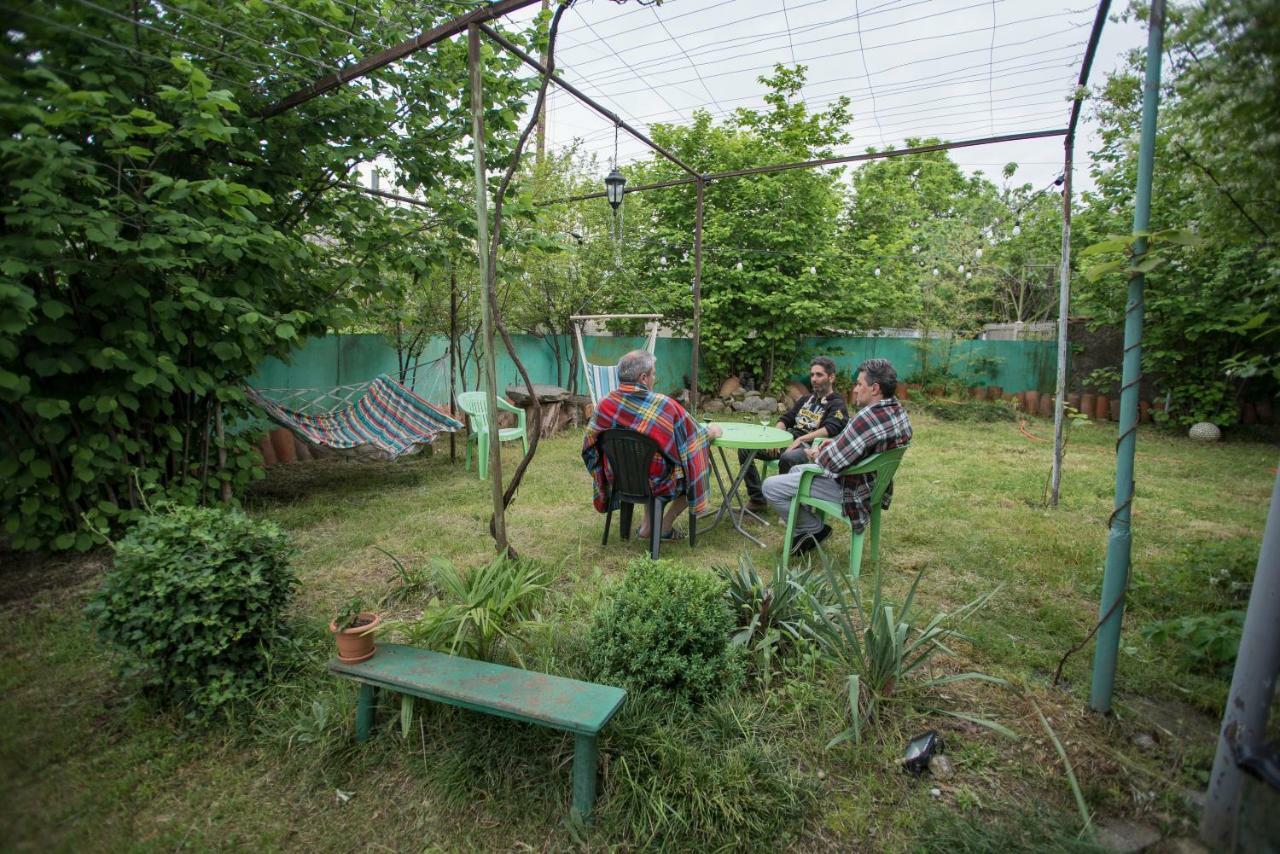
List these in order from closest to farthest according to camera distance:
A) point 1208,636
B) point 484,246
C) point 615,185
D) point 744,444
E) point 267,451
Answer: point 1208,636
point 484,246
point 744,444
point 267,451
point 615,185

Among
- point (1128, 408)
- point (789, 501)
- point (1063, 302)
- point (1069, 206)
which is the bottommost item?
point (789, 501)

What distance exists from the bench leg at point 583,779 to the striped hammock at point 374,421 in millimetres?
3387

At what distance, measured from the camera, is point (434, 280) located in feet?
18.3

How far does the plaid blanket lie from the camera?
3053 mm

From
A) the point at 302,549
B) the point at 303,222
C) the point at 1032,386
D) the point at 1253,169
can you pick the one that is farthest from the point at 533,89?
the point at 1032,386

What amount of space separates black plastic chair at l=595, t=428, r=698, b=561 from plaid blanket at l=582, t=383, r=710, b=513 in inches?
1.1

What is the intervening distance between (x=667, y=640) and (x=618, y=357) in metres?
8.10

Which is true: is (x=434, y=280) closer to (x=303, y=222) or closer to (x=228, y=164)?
(x=303, y=222)

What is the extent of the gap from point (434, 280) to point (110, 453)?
Answer: 10.3 feet

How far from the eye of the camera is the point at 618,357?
9.72 m

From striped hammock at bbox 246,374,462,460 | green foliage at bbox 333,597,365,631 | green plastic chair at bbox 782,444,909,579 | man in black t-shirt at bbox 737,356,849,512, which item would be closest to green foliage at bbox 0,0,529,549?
striped hammock at bbox 246,374,462,460

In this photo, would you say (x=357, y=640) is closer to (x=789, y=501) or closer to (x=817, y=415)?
(x=789, y=501)

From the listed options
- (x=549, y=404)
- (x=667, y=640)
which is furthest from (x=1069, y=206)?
(x=549, y=404)

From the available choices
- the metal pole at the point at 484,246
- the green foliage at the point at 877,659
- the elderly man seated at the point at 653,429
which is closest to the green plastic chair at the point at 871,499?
the elderly man seated at the point at 653,429
